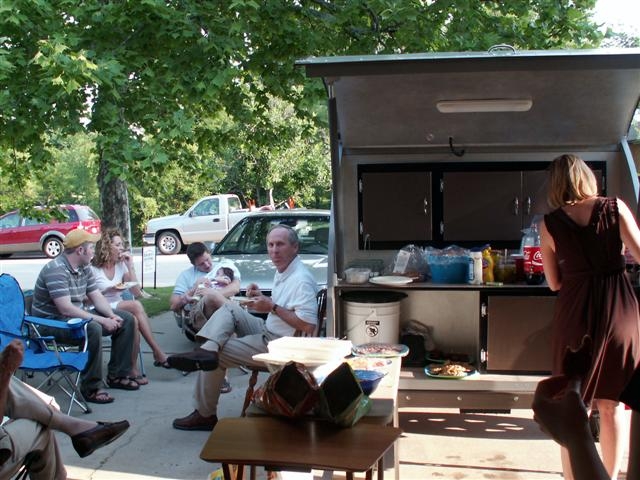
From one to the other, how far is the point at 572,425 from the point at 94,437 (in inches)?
136

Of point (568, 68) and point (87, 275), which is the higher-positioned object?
point (568, 68)

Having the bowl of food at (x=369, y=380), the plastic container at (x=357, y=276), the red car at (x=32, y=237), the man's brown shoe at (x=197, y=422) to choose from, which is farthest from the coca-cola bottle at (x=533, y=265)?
the red car at (x=32, y=237)

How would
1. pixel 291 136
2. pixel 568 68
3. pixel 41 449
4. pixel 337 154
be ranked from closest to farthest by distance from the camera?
1. pixel 41 449
2. pixel 568 68
3. pixel 337 154
4. pixel 291 136

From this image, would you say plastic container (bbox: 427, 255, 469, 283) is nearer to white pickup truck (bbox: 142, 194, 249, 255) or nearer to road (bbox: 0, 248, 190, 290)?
road (bbox: 0, 248, 190, 290)

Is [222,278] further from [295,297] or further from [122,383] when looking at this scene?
[295,297]

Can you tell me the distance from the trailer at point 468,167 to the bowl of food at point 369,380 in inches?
53.0

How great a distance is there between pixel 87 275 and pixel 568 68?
464 centimetres

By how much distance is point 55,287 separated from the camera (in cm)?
636

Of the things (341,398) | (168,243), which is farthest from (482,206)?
(168,243)

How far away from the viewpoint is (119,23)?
786cm

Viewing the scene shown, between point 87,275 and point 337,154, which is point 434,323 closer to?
point 337,154

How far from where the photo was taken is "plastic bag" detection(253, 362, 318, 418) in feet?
9.98

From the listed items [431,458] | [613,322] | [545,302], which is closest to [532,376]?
[545,302]

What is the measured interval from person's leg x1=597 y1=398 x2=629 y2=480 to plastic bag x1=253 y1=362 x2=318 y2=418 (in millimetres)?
1607
